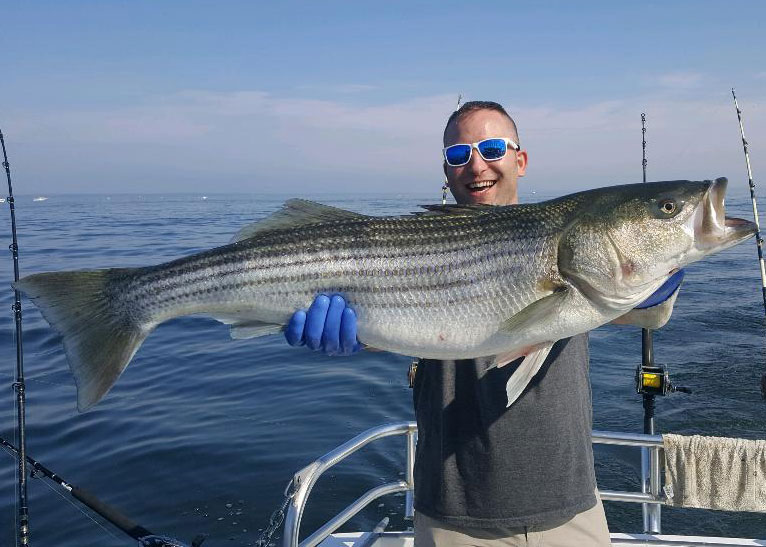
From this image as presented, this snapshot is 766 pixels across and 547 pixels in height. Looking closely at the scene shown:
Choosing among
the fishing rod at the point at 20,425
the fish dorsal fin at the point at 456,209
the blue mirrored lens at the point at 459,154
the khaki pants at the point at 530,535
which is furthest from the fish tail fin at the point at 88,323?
the blue mirrored lens at the point at 459,154

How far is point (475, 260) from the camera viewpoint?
3562mm

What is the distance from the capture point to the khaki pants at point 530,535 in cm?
347

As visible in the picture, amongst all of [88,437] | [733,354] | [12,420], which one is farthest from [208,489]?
[733,354]

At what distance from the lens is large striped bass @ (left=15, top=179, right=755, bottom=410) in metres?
3.40

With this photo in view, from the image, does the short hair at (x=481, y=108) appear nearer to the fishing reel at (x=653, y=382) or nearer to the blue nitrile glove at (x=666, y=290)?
the blue nitrile glove at (x=666, y=290)

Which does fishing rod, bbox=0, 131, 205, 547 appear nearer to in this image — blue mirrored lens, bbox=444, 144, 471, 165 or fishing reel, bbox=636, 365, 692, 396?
blue mirrored lens, bbox=444, 144, 471, 165

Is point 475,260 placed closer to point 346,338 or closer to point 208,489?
point 346,338

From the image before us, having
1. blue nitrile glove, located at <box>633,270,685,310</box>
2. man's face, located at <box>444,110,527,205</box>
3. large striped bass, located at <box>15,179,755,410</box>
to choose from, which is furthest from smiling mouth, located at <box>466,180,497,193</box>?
blue nitrile glove, located at <box>633,270,685,310</box>

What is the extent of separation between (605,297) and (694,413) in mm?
9815

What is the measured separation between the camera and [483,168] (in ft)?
14.2

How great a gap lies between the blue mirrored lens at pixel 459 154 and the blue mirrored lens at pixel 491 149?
0.28ft

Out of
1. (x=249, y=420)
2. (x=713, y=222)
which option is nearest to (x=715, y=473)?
(x=713, y=222)

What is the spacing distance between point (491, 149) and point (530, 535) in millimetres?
2470

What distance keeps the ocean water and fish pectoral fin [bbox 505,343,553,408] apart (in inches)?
216
